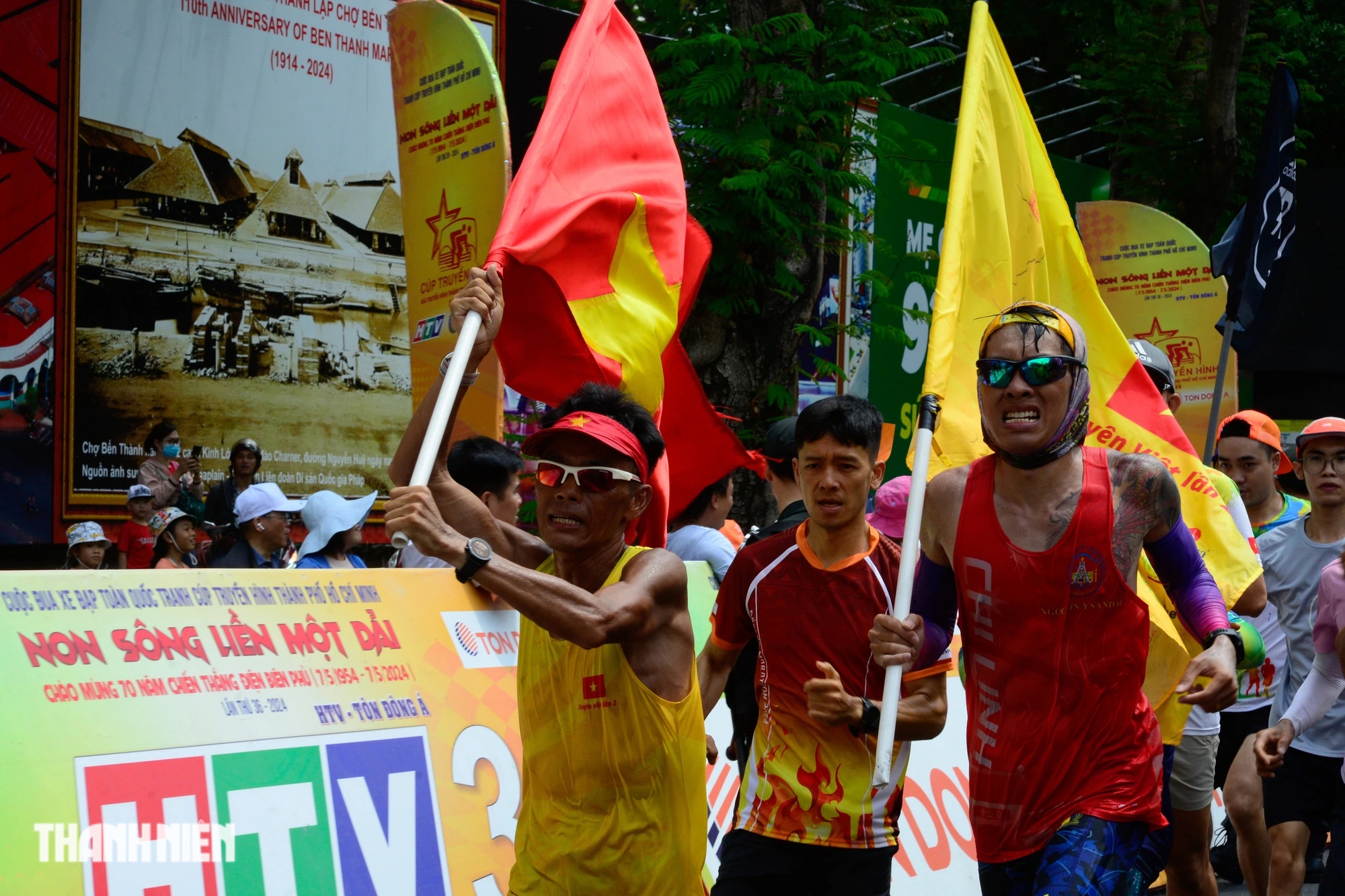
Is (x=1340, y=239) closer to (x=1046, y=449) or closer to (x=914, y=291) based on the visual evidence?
(x=914, y=291)

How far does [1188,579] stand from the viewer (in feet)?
13.3

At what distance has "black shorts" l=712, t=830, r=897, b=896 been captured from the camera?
4516 mm

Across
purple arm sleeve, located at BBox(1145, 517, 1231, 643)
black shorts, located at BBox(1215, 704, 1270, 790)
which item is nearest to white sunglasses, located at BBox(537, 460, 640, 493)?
purple arm sleeve, located at BBox(1145, 517, 1231, 643)

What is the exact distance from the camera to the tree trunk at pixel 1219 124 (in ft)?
48.4

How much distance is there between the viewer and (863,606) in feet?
15.4

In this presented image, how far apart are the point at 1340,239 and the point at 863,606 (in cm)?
1555

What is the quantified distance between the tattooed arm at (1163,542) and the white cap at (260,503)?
4.46 m

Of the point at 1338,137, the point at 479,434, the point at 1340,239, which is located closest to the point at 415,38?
the point at 479,434

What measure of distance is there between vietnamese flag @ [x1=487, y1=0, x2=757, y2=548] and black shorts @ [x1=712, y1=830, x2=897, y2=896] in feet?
3.94

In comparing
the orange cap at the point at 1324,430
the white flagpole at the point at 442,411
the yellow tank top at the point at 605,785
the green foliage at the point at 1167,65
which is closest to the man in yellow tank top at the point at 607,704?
the yellow tank top at the point at 605,785

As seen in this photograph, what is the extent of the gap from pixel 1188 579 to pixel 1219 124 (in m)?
12.7

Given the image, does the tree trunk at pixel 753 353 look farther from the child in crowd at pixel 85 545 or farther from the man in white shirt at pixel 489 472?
the child in crowd at pixel 85 545

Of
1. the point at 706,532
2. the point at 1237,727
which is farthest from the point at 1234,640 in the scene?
the point at 1237,727

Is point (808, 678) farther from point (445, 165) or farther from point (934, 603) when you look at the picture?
point (445, 165)
